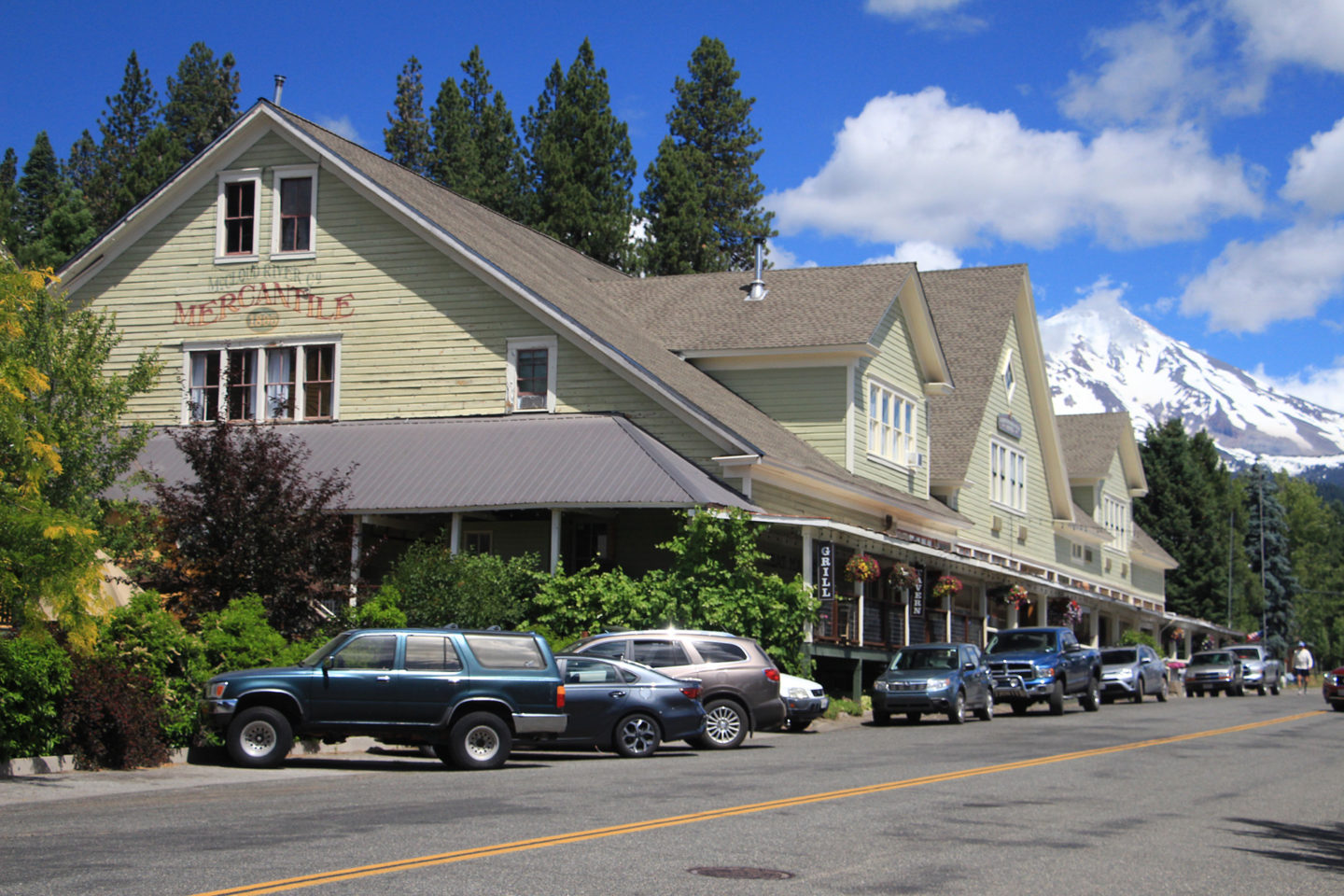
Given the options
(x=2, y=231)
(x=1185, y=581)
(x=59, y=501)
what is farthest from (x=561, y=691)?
(x=1185, y=581)

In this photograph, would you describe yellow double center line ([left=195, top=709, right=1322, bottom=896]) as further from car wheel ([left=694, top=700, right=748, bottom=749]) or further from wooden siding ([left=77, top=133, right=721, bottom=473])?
wooden siding ([left=77, top=133, right=721, bottom=473])

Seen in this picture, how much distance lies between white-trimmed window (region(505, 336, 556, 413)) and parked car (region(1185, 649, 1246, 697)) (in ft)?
88.8

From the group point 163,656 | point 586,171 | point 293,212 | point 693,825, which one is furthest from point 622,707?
point 586,171

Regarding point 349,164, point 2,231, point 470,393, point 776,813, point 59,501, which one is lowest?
point 776,813

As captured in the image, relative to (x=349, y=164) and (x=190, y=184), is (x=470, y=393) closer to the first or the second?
(x=349, y=164)

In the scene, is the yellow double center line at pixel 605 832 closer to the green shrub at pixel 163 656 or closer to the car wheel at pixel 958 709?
the car wheel at pixel 958 709

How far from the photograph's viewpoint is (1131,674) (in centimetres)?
4006

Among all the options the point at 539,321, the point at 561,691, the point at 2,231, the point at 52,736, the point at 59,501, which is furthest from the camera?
the point at 2,231

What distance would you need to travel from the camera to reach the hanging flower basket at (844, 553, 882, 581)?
30.2m

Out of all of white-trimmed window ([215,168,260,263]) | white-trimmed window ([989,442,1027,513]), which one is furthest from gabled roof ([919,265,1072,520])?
white-trimmed window ([215,168,260,263])

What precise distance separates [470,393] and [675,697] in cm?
1232

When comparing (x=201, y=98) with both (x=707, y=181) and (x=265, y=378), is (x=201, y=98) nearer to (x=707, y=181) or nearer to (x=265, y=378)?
(x=707, y=181)

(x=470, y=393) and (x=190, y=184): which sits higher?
(x=190, y=184)

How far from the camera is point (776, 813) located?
43.3 feet
